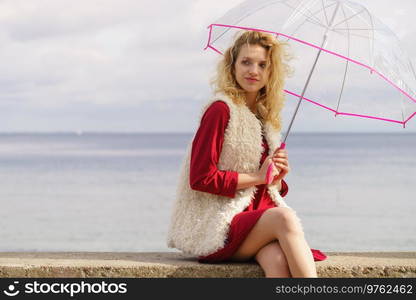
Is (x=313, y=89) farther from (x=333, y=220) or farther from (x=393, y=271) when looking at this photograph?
(x=333, y=220)

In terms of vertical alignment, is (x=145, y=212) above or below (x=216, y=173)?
below

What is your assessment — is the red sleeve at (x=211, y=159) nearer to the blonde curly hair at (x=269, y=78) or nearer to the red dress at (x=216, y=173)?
the red dress at (x=216, y=173)

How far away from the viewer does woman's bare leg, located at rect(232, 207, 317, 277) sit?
3.25 meters

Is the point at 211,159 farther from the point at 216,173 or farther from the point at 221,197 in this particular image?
the point at 221,197

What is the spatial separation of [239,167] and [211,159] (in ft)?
0.63

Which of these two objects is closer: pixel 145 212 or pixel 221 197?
pixel 221 197

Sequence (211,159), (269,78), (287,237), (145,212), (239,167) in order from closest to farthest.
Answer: (287,237) < (211,159) < (239,167) < (269,78) < (145,212)

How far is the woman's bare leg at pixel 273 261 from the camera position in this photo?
333 cm

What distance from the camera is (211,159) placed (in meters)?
3.51

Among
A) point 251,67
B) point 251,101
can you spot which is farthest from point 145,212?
point 251,67

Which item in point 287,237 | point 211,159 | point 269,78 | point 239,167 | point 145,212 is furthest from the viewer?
point 145,212

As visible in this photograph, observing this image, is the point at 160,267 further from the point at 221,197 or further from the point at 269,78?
the point at 269,78

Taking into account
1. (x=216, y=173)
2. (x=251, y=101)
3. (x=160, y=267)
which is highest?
(x=251, y=101)

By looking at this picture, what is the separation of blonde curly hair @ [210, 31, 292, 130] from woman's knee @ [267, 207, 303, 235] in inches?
23.8
